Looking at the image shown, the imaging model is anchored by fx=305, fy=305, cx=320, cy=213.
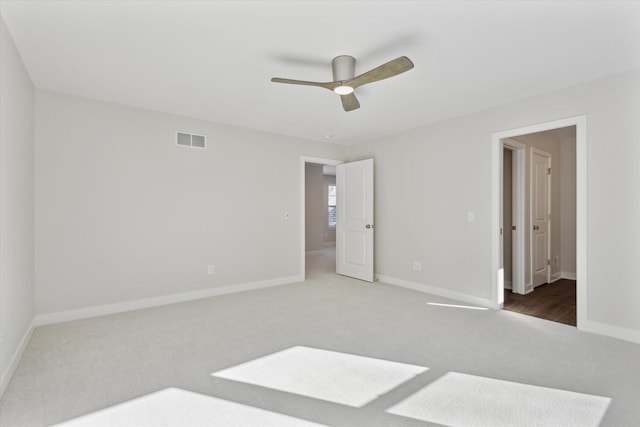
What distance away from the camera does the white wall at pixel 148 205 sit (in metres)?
3.30

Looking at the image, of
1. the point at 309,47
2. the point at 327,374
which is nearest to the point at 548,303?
the point at 327,374

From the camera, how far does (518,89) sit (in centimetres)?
326

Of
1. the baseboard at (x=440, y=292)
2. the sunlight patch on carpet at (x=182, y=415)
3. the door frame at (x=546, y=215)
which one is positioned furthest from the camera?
the door frame at (x=546, y=215)

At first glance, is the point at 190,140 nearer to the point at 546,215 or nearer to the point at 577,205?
the point at 577,205

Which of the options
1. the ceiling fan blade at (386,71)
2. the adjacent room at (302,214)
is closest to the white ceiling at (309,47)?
the adjacent room at (302,214)

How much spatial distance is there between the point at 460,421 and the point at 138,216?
12.7 ft

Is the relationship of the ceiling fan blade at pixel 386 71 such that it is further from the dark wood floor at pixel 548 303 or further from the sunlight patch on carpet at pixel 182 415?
the dark wood floor at pixel 548 303

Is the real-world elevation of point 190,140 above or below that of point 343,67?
below

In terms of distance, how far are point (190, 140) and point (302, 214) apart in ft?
6.96

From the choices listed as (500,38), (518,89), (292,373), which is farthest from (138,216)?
(518,89)

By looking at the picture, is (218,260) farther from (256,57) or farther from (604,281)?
(604,281)

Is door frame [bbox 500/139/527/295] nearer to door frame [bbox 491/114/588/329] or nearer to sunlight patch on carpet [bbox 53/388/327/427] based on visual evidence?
door frame [bbox 491/114/588/329]

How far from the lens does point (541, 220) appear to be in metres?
4.90

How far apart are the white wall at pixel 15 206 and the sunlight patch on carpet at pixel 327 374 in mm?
1578
